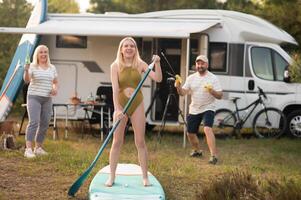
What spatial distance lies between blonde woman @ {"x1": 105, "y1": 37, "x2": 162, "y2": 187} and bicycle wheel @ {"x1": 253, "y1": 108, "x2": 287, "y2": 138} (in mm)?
5767

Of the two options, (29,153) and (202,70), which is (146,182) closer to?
(29,153)

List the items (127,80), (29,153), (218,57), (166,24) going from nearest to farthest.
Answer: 1. (127,80)
2. (29,153)
3. (166,24)
4. (218,57)

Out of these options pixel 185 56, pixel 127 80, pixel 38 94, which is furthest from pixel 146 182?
pixel 185 56

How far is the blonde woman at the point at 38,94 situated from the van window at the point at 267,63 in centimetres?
473

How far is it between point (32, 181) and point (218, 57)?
5741mm

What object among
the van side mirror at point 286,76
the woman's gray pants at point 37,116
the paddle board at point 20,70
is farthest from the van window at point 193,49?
the woman's gray pants at point 37,116

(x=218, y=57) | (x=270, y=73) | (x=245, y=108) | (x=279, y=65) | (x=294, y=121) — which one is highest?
(x=218, y=57)

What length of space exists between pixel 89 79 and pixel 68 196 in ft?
19.1

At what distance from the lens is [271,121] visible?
11594mm

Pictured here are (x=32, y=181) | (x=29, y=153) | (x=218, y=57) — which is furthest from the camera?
(x=218, y=57)

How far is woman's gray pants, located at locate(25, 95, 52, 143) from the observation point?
8.59m

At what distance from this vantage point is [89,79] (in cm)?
1194

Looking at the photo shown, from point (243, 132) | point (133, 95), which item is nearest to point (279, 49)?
point (243, 132)

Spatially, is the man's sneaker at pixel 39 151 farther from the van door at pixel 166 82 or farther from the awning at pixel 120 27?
the van door at pixel 166 82
